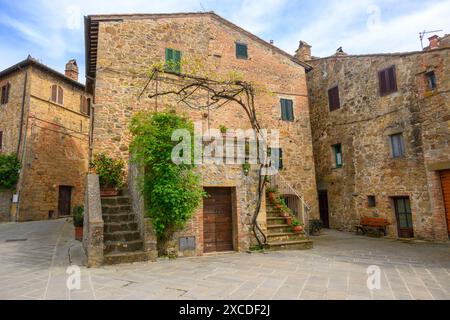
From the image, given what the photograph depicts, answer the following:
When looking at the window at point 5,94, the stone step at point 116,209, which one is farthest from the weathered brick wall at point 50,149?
the stone step at point 116,209

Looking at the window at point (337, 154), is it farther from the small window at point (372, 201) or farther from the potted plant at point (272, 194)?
the potted plant at point (272, 194)

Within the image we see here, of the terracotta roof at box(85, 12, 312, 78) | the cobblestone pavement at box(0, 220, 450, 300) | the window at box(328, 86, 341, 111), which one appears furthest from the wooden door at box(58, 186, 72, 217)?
the window at box(328, 86, 341, 111)

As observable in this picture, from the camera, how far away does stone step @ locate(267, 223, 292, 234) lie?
796 cm

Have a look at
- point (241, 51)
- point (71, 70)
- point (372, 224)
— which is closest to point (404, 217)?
point (372, 224)

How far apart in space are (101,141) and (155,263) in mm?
6491

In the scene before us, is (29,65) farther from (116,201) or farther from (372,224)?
(372,224)

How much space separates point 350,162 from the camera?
12516mm

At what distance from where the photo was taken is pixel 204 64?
12672 mm

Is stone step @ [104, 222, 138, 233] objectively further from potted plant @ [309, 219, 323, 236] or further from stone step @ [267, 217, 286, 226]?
potted plant @ [309, 219, 323, 236]

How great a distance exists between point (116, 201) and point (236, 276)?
4.39 metres

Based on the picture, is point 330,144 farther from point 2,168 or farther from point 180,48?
point 2,168

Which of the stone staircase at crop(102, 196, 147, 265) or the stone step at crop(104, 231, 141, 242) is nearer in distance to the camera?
the stone staircase at crop(102, 196, 147, 265)

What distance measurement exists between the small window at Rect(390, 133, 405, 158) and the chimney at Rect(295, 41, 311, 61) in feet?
22.1

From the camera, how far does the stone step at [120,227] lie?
6.37 metres
